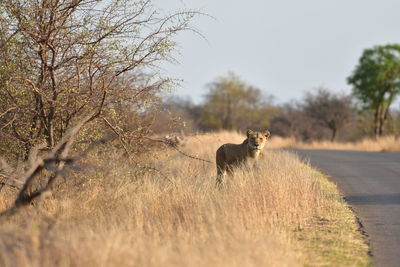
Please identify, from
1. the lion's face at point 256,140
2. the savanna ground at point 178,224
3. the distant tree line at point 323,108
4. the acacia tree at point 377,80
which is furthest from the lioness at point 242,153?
the acacia tree at point 377,80

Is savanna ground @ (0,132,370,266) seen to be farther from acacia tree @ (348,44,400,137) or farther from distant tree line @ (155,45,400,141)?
acacia tree @ (348,44,400,137)

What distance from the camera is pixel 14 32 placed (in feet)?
31.6

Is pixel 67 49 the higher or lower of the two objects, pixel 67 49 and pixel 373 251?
the higher

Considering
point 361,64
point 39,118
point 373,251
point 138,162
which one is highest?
point 361,64

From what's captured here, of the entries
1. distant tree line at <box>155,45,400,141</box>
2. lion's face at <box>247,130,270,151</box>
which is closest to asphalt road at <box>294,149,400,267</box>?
lion's face at <box>247,130,270,151</box>

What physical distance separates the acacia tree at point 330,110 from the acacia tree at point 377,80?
3.10 metres

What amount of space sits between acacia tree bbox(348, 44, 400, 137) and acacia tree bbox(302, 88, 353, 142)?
310 centimetres

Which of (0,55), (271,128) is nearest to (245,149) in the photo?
(0,55)

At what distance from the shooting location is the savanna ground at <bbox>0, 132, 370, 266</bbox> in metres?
5.47

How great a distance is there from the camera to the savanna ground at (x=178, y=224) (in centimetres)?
547

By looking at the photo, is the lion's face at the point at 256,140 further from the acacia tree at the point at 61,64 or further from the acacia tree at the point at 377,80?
the acacia tree at the point at 377,80

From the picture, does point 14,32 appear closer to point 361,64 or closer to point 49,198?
point 49,198

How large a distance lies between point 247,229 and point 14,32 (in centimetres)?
503

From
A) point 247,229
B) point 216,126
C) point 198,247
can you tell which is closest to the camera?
point 198,247
